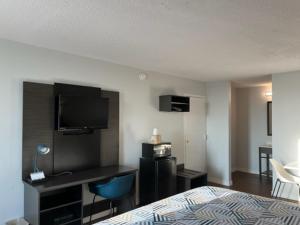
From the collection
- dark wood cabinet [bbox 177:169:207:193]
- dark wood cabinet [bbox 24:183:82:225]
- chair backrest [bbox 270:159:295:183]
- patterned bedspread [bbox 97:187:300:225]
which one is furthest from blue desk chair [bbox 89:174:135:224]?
chair backrest [bbox 270:159:295:183]

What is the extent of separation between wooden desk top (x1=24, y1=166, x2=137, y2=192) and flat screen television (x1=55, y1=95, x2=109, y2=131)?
22.6 inches

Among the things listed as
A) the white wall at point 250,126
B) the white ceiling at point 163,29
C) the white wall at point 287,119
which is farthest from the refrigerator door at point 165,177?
the white wall at point 250,126

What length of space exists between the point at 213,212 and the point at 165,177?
6.21 ft

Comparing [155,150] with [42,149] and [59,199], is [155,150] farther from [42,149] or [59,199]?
[42,149]

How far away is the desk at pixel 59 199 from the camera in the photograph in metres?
2.52

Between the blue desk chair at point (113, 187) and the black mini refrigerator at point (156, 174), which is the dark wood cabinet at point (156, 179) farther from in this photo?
the blue desk chair at point (113, 187)

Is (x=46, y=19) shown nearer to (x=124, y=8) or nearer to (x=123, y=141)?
(x=124, y=8)

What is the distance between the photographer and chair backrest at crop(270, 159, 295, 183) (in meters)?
3.99

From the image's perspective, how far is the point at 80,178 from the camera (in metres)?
2.83

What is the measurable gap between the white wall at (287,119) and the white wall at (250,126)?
180 centimetres

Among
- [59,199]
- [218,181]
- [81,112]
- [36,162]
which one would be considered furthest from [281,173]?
[36,162]

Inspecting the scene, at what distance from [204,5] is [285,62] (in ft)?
7.77

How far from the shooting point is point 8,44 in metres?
2.71

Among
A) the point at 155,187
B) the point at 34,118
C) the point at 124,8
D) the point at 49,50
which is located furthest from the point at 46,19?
the point at 155,187
